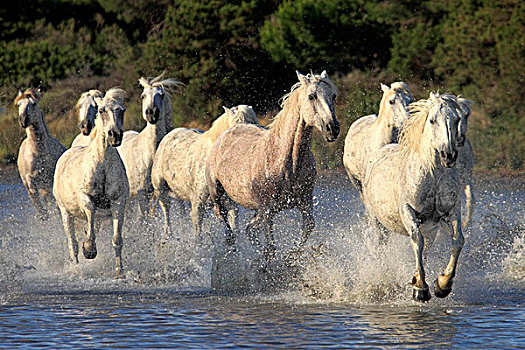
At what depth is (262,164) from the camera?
31.4 ft

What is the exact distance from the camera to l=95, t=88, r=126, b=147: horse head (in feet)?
32.2

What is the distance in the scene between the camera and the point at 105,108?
998 cm

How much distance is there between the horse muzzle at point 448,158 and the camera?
7715 millimetres

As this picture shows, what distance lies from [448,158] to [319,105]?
165 cm

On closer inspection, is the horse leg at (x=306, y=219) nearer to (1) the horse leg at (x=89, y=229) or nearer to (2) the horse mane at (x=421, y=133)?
(2) the horse mane at (x=421, y=133)

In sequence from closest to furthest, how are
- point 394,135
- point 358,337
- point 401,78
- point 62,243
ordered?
point 358,337, point 394,135, point 62,243, point 401,78

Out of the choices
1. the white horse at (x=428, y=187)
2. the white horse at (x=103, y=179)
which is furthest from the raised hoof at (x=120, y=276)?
the white horse at (x=428, y=187)

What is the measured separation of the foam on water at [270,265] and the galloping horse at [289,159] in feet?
1.27

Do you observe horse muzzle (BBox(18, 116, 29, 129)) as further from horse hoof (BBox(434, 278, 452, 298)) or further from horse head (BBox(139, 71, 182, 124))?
horse hoof (BBox(434, 278, 452, 298))

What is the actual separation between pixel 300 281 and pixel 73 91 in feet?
85.8

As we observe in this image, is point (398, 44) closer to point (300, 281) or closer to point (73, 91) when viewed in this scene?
point (73, 91)

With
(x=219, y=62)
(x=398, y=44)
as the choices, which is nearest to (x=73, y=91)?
(x=219, y=62)

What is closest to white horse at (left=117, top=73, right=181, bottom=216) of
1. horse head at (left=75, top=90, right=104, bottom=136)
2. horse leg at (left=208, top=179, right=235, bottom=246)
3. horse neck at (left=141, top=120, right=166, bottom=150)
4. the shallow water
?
horse neck at (left=141, top=120, right=166, bottom=150)

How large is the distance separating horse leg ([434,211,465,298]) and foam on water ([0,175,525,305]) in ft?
1.65
